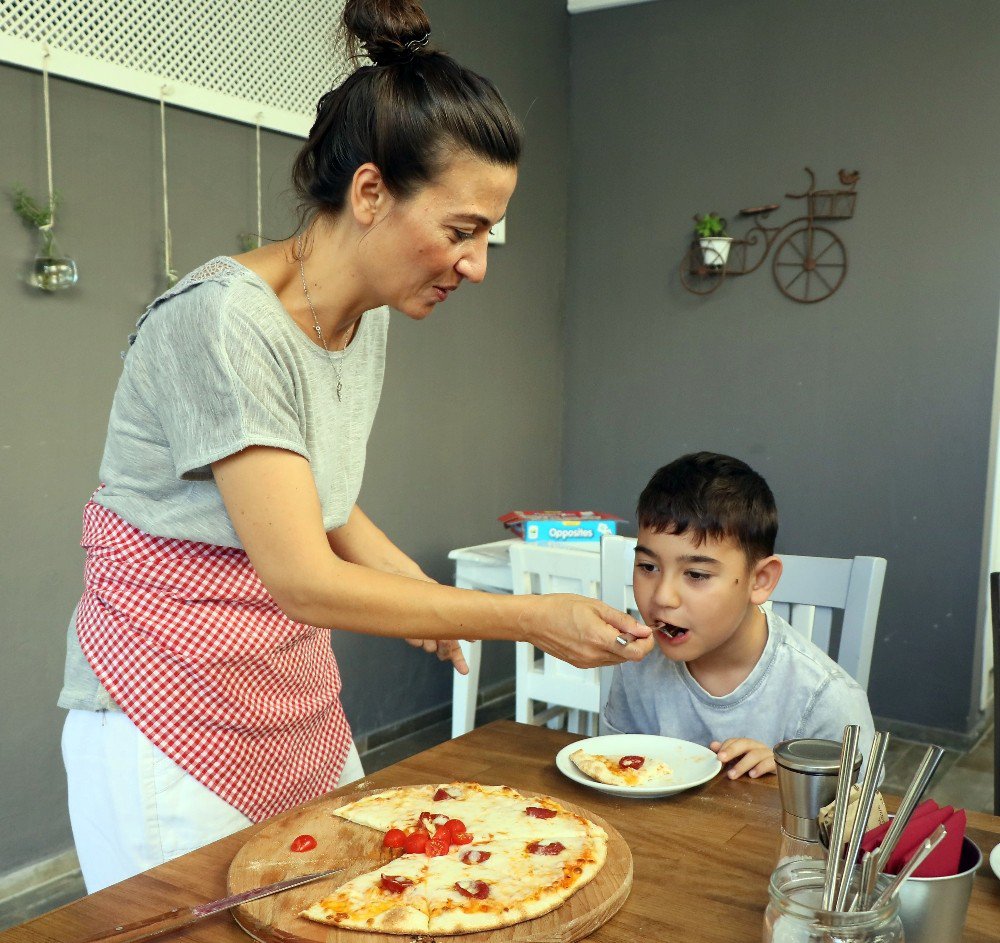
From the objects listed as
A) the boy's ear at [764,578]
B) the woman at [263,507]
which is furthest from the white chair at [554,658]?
the woman at [263,507]

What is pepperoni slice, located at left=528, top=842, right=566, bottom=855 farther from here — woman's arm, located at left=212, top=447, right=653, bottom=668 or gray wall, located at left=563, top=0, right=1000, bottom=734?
gray wall, located at left=563, top=0, right=1000, bottom=734

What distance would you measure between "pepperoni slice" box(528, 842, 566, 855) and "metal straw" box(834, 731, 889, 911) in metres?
0.33

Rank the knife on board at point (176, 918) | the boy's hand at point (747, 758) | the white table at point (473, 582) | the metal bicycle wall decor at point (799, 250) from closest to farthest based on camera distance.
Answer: the knife on board at point (176, 918)
the boy's hand at point (747, 758)
the white table at point (473, 582)
the metal bicycle wall decor at point (799, 250)

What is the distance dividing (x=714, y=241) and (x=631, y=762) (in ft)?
9.35

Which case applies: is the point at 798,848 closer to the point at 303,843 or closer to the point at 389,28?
the point at 303,843

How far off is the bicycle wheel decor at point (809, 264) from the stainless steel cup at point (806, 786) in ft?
9.79


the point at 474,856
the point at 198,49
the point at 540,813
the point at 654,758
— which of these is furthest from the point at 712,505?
the point at 198,49

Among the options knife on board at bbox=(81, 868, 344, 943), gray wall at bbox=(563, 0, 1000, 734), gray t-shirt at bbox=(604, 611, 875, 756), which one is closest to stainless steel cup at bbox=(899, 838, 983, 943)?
knife on board at bbox=(81, 868, 344, 943)

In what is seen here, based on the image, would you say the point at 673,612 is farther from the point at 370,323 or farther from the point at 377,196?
the point at 377,196

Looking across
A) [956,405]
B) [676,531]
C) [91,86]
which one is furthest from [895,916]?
[956,405]

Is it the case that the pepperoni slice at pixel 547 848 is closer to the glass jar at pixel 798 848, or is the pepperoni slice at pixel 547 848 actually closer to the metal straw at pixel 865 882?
the glass jar at pixel 798 848

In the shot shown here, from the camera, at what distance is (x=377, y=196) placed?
1247 millimetres

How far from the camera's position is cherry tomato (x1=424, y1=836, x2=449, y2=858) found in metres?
0.99

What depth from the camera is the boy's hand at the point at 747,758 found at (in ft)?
4.04
